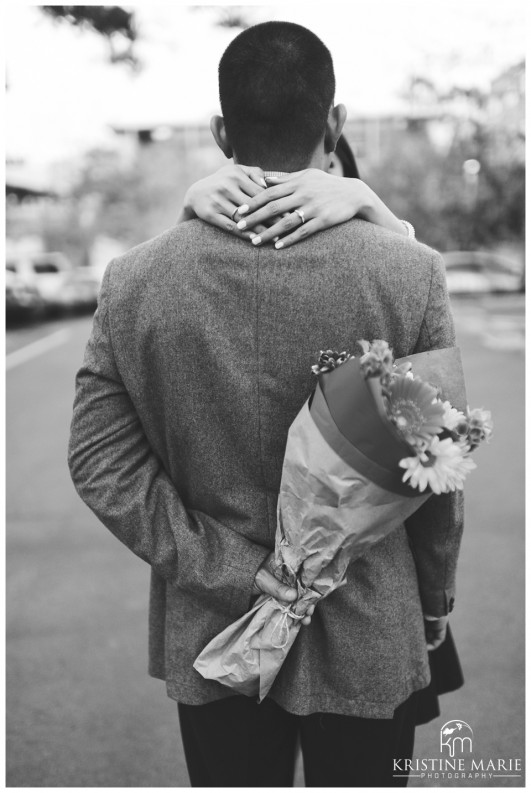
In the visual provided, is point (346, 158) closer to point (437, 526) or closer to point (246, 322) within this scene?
point (246, 322)

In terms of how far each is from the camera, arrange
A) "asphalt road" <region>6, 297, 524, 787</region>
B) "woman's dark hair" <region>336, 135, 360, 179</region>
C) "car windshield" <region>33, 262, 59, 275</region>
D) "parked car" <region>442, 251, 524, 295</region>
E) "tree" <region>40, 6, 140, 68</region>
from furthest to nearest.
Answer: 1. "parked car" <region>442, 251, 524, 295</region>
2. "car windshield" <region>33, 262, 59, 275</region>
3. "tree" <region>40, 6, 140, 68</region>
4. "asphalt road" <region>6, 297, 524, 787</region>
5. "woman's dark hair" <region>336, 135, 360, 179</region>

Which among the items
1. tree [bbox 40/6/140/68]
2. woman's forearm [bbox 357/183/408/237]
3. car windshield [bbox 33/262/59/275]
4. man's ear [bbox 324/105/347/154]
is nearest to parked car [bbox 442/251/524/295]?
car windshield [bbox 33/262/59/275]

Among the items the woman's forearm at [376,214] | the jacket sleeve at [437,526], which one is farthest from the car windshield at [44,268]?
the jacket sleeve at [437,526]

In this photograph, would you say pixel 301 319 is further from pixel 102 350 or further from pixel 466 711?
pixel 466 711

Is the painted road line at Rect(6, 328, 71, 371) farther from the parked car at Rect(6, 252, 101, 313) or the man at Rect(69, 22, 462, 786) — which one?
the man at Rect(69, 22, 462, 786)

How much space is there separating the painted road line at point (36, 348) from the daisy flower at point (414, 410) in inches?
476

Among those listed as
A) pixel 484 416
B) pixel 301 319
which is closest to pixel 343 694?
pixel 484 416

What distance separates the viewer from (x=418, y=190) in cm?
2567

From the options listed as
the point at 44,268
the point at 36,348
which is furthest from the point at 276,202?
the point at 44,268

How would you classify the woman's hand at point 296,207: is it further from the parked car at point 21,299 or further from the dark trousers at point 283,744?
the parked car at point 21,299

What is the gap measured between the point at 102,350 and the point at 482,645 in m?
2.94

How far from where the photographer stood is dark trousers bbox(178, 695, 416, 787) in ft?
5.42

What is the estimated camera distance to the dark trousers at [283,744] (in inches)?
65.0

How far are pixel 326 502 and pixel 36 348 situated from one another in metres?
14.8
